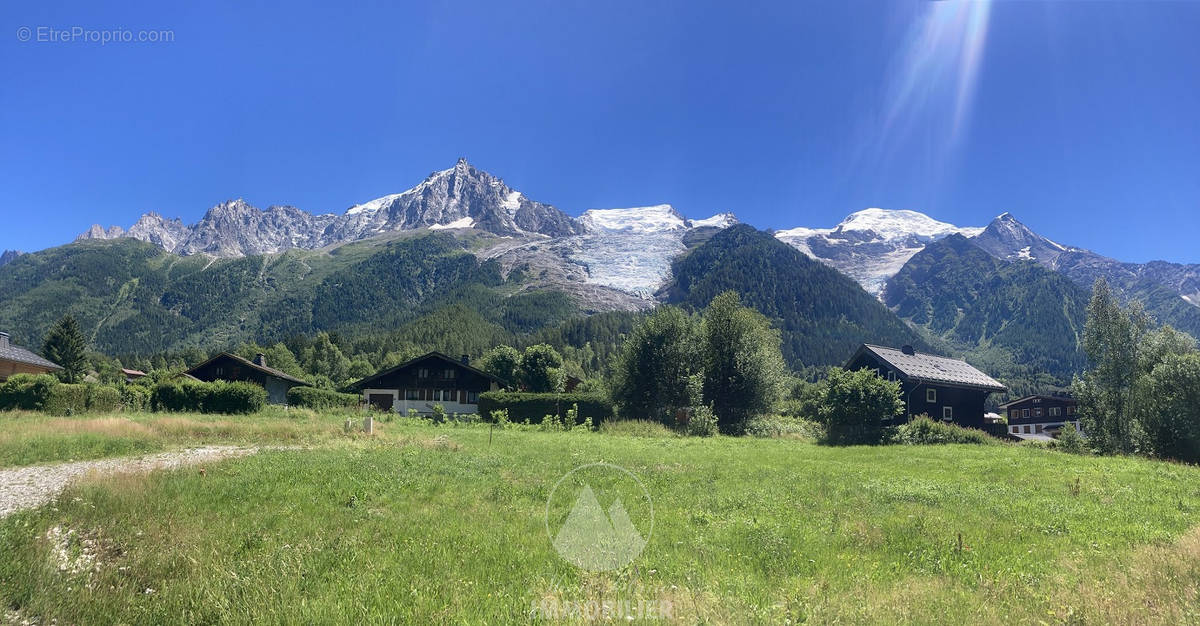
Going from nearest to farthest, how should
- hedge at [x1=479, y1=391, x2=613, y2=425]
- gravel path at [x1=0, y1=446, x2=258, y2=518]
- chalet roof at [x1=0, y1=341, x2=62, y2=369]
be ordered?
1. gravel path at [x1=0, y1=446, x2=258, y2=518]
2. hedge at [x1=479, y1=391, x2=613, y2=425]
3. chalet roof at [x1=0, y1=341, x2=62, y2=369]

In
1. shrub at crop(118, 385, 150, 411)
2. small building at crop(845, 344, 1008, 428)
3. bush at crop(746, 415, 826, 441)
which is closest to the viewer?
shrub at crop(118, 385, 150, 411)

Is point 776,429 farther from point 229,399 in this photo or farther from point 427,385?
point 229,399

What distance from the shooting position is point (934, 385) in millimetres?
52594

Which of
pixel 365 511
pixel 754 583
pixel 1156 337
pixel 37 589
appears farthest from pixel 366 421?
pixel 1156 337

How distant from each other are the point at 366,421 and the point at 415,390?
3503 centimetres

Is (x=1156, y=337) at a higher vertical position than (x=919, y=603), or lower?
higher

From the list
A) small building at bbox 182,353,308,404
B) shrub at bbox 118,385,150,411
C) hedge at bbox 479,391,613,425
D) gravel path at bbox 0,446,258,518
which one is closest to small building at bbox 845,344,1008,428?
hedge at bbox 479,391,613,425

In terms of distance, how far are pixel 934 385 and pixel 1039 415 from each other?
2973 inches

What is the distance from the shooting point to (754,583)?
7500 mm

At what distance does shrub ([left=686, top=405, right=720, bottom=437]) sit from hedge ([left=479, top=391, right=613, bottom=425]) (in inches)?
323

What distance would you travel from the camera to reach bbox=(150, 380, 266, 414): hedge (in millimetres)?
39750

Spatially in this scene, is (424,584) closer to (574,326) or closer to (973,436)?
(973,436)

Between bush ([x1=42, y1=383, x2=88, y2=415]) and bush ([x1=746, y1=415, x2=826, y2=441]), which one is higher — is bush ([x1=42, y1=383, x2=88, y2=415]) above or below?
above

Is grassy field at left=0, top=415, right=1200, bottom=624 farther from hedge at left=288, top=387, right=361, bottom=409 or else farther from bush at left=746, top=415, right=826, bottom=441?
hedge at left=288, top=387, right=361, bottom=409
